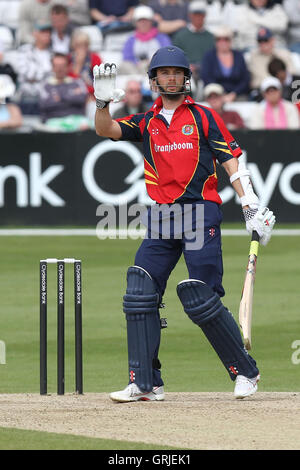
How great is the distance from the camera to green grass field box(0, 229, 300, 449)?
9039mm

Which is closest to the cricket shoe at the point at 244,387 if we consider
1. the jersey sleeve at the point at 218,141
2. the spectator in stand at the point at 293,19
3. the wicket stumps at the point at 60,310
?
the wicket stumps at the point at 60,310

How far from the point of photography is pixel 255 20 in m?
20.0

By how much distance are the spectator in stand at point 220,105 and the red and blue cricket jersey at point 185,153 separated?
9844 millimetres

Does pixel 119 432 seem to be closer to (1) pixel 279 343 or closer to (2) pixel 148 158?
(2) pixel 148 158

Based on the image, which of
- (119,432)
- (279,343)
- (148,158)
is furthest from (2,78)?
(119,432)

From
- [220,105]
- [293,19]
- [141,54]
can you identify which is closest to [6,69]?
[141,54]

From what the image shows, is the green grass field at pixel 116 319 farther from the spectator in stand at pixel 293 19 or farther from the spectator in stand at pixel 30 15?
the spectator in stand at pixel 293 19

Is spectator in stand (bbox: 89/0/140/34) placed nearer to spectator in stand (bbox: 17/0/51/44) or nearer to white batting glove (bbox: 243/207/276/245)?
spectator in stand (bbox: 17/0/51/44)

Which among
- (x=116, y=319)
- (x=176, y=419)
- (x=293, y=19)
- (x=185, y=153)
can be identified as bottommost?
(x=176, y=419)

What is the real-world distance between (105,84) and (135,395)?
1921 millimetres

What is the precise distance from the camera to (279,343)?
1030 cm

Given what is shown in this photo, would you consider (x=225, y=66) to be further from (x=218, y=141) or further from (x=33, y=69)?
(x=218, y=141)

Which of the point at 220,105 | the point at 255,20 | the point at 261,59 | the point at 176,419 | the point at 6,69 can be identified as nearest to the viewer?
the point at 176,419

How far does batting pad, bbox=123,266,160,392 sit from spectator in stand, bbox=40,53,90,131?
1053 cm
